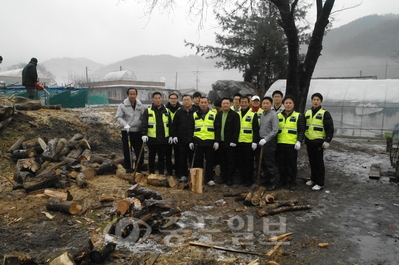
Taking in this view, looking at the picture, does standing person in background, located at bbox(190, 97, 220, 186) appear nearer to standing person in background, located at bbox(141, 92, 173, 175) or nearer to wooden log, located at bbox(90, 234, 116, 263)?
standing person in background, located at bbox(141, 92, 173, 175)

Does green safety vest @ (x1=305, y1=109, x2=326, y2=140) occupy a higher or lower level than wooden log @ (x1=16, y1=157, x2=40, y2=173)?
higher

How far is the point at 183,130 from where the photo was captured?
6941 millimetres

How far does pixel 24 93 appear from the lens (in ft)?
38.5

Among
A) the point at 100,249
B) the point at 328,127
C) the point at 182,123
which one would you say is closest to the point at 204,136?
the point at 182,123

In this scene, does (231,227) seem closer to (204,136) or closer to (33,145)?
(204,136)

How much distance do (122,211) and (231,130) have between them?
320 centimetres

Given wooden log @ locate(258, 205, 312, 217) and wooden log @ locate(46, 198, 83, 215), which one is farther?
wooden log @ locate(258, 205, 312, 217)

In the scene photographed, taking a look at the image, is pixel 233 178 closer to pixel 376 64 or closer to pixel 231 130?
pixel 231 130

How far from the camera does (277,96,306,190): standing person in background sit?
6469 millimetres

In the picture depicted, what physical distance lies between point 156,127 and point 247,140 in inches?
79.3

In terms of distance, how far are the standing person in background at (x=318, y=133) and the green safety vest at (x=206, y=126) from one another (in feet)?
6.56

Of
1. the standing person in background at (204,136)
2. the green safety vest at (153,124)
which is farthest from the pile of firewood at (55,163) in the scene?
the standing person in background at (204,136)

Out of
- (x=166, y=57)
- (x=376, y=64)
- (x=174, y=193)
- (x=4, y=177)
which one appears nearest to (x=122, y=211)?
(x=174, y=193)

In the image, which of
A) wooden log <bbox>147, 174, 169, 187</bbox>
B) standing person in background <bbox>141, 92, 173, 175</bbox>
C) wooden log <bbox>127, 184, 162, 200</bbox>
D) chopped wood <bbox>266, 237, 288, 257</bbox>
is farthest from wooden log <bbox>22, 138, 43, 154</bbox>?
chopped wood <bbox>266, 237, 288, 257</bbox>
